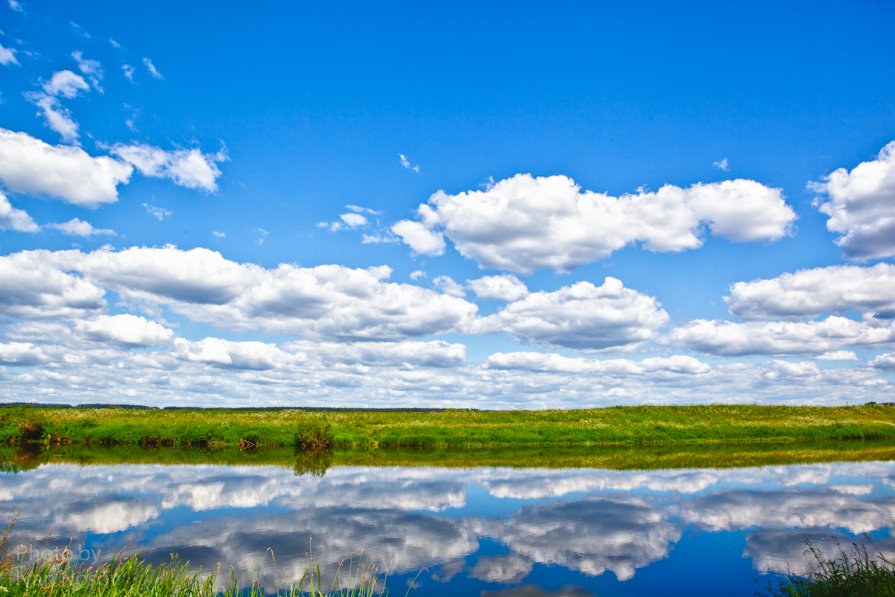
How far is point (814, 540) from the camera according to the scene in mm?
22109

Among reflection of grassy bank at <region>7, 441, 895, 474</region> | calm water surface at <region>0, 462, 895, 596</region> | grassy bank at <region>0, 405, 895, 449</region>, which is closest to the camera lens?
calm water surface at <region>0, 462, 895, 596</region>

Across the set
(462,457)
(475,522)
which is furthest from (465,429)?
(475,522)

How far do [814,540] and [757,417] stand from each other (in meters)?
64.0

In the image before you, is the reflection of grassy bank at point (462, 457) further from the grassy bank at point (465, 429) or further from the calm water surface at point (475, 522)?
the calm water surface at point (475, 522)

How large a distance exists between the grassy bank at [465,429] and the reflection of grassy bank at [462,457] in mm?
2423

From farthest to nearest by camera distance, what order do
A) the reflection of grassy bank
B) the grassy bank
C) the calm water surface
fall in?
the grassy bank → the reflection of grassy bank → the calm water surface

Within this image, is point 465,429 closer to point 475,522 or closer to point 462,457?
point 462,457

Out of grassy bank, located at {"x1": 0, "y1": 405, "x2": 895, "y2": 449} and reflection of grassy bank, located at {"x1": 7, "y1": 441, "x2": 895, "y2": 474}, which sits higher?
grassy bank, located at {"x1": 0, "y1": 405, "x2": 895, "y2": 449}

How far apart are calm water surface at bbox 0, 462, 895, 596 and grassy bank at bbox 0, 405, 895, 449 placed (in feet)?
47.7

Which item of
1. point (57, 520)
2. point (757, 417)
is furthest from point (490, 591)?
point (757, 417)

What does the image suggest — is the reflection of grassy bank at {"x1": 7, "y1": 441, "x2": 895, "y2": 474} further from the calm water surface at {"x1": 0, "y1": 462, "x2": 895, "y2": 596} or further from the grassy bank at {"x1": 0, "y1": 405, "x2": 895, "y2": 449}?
the calm water surface at {"x1": 0, "y1": 462, "x2": 895, "y2": 596}

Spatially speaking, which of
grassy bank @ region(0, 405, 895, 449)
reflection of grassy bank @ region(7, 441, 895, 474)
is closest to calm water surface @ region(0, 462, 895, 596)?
reflection of grassy bank @ region(7, 441, 895, 474)

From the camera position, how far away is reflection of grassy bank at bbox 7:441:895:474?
4334 cm

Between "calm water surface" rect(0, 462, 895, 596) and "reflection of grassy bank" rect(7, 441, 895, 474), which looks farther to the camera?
"reflection of grassy bank" rect(7, 441, 895, 474)
